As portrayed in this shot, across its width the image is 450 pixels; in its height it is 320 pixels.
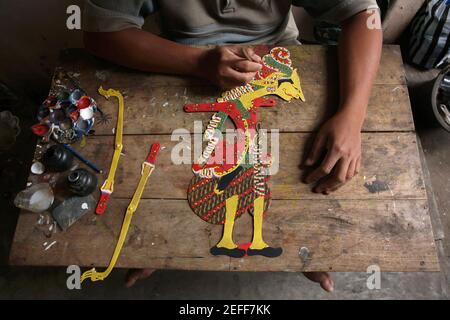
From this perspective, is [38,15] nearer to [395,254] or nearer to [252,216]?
[252,216]

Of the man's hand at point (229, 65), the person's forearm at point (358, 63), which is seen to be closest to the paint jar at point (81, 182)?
the man's hand at point (229, 65)

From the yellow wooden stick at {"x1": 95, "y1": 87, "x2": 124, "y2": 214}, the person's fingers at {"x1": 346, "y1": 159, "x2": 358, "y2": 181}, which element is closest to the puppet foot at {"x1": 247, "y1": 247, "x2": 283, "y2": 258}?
the person's fingers at {"x1": 346, "y1": 159, "x2": 358, "y2": 181}

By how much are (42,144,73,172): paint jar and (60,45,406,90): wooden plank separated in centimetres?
21

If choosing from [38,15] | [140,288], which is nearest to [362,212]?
[140,288]

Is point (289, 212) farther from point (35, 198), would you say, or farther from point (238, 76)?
point (35, 198)

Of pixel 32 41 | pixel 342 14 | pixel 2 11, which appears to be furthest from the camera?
pixel 32 41

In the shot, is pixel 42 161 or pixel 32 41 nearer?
pixel 42 161

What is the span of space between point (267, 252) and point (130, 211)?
31 cm

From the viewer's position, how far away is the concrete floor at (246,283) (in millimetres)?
1111

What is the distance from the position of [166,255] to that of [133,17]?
1.80 feet

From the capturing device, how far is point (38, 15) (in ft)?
3.57

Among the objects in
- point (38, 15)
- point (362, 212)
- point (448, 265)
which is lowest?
point (448, 265)

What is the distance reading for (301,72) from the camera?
0.82 m

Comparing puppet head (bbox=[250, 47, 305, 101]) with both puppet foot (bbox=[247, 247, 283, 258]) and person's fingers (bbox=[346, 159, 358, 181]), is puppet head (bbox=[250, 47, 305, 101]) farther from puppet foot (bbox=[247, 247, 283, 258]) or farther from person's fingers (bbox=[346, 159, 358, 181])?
puppet foot (bbox=[247, 247, 283, 258])
